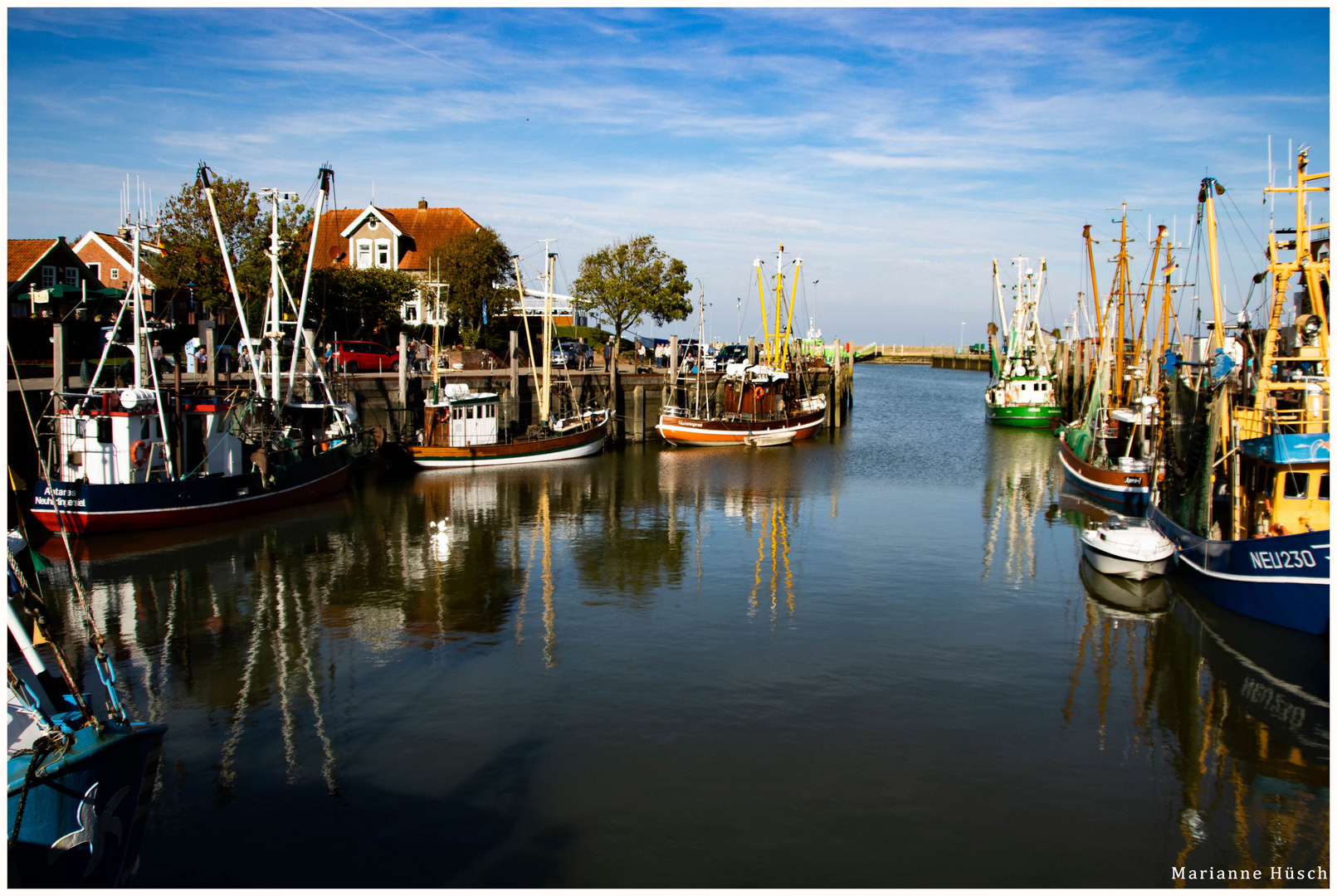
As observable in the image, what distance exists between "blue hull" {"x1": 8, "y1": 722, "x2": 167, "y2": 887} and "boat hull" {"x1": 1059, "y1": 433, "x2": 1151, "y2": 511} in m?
26.3

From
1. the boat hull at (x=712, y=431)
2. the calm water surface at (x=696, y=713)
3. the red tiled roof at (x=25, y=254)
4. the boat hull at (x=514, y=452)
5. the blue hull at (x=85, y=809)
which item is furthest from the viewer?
the boat hull at (x=712, y=431)

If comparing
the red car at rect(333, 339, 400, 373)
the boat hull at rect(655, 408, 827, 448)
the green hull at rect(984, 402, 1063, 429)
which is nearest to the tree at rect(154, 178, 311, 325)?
the red car at rect(333, 339, 400, 373)

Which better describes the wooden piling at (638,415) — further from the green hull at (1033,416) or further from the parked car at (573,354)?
the green hull at (1033,416)

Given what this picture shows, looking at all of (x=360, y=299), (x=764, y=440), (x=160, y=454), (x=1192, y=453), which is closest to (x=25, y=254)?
(x=360, y=299)

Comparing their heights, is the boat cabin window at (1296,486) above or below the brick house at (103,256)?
below

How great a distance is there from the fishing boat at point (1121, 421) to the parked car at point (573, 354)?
26.1 metres

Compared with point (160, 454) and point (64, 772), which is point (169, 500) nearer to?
point (160, 454)

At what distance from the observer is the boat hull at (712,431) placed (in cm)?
4453

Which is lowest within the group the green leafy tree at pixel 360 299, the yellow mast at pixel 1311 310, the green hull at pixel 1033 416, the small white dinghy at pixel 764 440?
the small white dinghy at pixel 764 440

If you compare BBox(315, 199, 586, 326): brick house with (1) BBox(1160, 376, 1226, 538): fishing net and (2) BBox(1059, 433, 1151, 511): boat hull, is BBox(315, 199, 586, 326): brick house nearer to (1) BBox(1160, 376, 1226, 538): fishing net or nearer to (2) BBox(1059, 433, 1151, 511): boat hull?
(2) BBox(1059, 433, 1151, 511): boat hull

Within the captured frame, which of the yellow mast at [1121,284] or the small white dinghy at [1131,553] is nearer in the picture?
the small white dinghy at [1131,553]

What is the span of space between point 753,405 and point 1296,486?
109ft

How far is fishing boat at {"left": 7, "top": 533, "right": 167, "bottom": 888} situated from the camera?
6.50 meters

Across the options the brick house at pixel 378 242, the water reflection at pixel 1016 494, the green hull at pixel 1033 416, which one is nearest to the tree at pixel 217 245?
the brick house at pixel 378 242
